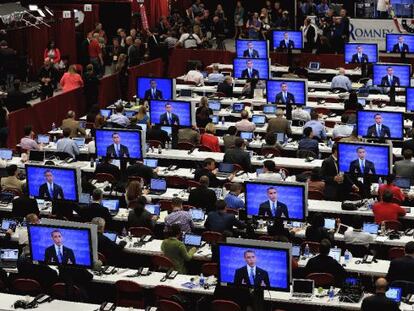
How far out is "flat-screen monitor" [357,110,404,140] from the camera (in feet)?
77.6

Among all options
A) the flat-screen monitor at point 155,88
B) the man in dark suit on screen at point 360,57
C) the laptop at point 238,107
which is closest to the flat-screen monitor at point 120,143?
the flat-screen monitor at point 155,88

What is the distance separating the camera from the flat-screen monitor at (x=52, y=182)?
19.8 m

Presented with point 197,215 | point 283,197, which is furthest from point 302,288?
point 197,215

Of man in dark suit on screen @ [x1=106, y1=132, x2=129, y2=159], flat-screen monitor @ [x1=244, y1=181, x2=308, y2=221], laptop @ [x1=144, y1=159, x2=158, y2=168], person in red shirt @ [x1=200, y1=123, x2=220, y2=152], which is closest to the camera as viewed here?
flat-screen monitor @ [x1=244, y1=181, x2=308, y2=221]

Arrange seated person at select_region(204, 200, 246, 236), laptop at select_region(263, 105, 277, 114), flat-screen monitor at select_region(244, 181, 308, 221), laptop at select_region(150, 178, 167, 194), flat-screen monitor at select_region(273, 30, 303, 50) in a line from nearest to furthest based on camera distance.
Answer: flat-screen monitor at select_region(244, 181, 308, 221)
seated person at select_region(204, 200, 246, 236)
laptop at select_region(150, 178, 167, 194)
laptop at select_region(263, 105, 277, 114)
flat-screen monitor at select_region(273, 30, 303, 50)

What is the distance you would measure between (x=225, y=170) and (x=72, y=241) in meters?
6.74

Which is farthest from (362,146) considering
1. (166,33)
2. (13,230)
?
(166,33)

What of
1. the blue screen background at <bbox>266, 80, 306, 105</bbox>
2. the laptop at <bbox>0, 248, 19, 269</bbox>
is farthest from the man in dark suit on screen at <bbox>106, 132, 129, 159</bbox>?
the blue screen background at <bbox>266, 80, 306, 105</bbox>

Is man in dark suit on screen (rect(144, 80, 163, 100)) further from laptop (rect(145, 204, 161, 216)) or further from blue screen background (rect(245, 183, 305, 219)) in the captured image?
blue screen background (rect(245, 183, 305, 219))

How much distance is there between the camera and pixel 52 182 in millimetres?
19984

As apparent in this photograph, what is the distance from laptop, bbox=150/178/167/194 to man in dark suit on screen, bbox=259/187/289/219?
2.99 m

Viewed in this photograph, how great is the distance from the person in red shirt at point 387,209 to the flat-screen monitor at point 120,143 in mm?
5065

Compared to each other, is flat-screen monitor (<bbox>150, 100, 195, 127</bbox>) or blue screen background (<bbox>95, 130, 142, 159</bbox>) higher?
flat-screen monitor (<bbox>150, 100, 195, 127</bbox>)

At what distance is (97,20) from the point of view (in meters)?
39.4
